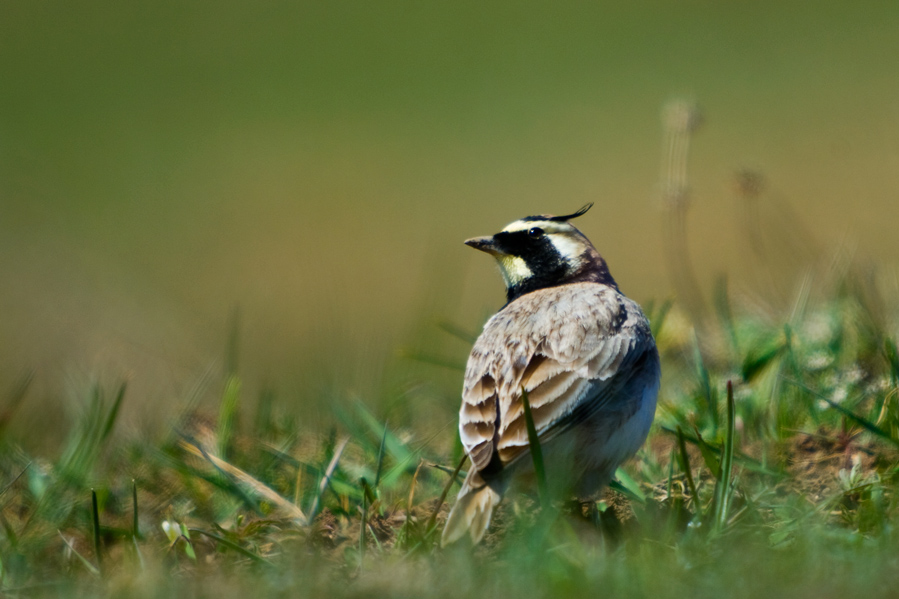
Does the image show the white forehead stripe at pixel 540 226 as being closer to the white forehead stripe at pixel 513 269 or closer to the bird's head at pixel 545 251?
the bird's head at pixel 545 251

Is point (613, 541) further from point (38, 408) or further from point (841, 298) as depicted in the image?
point (38, 408)

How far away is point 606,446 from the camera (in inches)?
163

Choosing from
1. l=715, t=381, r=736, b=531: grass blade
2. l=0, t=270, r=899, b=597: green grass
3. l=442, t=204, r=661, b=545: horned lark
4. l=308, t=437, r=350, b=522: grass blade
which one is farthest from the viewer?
l=308, t=437, r=350, b=522: grass blade

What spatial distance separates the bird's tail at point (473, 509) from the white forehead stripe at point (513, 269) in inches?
66.7

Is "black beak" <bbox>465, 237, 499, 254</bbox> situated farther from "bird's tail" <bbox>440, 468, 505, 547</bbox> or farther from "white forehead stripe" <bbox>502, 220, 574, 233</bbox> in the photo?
"bird's tail" <bbox>440, 468, 505, 547</bbox>

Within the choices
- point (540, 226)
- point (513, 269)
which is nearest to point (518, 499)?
point (513, 269)

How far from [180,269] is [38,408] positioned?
8.73m

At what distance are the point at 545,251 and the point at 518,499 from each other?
1475 mm

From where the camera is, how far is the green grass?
3.17m

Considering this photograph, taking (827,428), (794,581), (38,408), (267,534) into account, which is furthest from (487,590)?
(38,408)

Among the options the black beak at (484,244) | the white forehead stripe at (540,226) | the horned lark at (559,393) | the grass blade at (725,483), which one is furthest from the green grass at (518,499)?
the black beak at (484,244)

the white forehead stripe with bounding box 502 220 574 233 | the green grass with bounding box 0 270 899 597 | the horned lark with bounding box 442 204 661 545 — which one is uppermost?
the white forehead stripe with bounding box 502 220 574 233

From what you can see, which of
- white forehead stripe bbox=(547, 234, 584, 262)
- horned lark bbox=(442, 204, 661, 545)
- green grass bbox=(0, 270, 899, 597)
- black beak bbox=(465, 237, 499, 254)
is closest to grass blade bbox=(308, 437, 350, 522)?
green grass bbox=(0, 270, 899, 597)

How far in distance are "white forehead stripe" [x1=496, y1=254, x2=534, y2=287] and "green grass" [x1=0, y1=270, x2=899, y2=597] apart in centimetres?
84
